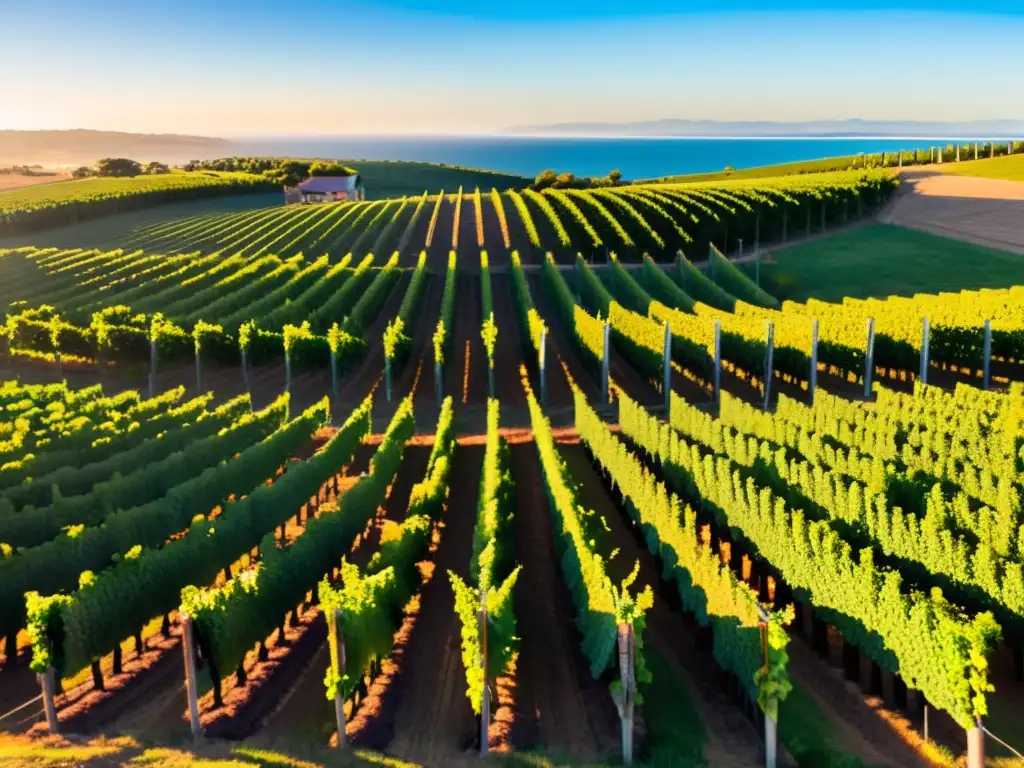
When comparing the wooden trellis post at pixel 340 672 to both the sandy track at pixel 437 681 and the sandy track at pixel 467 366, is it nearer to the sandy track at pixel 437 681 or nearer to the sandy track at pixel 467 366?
the sandy track at pixel 437 681

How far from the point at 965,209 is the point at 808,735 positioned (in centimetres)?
6164

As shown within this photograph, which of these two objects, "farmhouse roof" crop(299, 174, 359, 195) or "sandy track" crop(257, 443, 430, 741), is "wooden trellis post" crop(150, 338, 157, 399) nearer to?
"sandy track" crop(257, 443, 430, 741)

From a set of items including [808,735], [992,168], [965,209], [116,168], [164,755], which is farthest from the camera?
[116,168]

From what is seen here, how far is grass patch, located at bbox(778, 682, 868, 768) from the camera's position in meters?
11.3

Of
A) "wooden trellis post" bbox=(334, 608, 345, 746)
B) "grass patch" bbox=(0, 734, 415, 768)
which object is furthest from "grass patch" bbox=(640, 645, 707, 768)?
"wooden trellis post" bbox=(334, 608, 345, 746)

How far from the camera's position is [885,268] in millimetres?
52125

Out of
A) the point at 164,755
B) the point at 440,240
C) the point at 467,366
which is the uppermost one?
the point at 440,240

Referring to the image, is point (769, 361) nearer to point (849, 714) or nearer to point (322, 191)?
point (849, 714)

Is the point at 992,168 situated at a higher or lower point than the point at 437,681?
higher

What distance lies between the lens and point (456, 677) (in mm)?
13961

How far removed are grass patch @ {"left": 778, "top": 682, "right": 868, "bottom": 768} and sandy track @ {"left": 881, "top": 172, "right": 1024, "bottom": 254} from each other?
4900cm

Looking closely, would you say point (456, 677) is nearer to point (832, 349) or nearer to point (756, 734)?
point (756, 734)

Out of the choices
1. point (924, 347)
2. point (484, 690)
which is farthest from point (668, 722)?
point (924, 347)

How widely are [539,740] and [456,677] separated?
7.38 feet
